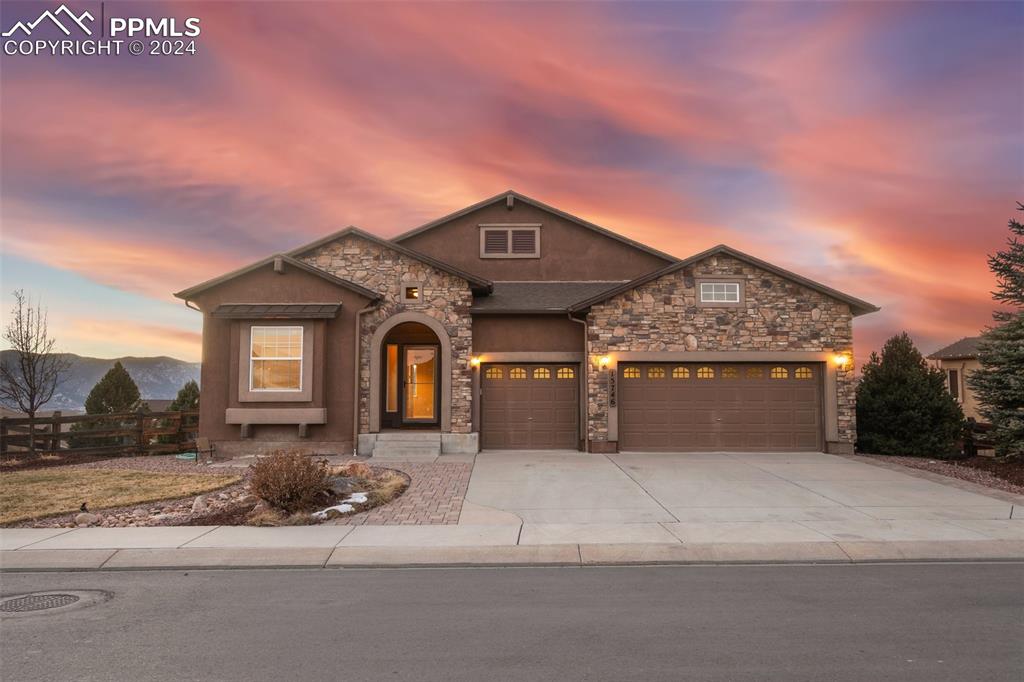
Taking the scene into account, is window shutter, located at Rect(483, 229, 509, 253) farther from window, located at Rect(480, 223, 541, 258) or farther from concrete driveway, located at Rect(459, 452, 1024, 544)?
concrete driveway, located at Rect(459, 452, 1024, 544)

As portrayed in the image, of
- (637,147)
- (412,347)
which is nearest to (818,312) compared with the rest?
(637,147)

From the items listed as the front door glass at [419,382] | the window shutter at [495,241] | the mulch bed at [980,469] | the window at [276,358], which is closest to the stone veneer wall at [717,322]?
the mulch bed at [980,469]

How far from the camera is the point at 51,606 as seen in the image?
594 cm

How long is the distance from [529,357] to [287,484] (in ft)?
29.8

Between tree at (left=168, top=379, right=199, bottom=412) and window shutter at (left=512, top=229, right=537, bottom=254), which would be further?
tree at (left=168, top=379, right=199, bottom=412)

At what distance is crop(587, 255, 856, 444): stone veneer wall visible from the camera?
1698cm

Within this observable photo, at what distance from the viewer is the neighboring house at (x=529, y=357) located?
16.4m

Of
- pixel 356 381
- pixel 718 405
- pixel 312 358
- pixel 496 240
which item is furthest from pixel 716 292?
pixel 312 358

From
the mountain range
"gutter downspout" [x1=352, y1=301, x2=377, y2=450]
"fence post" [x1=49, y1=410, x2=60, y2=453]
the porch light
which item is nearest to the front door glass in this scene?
"gutter downspout" [x1=352, y1=301, x2=377, y2=450]

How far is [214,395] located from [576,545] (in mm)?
12150

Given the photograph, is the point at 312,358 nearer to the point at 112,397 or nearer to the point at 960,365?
the point at 112,397

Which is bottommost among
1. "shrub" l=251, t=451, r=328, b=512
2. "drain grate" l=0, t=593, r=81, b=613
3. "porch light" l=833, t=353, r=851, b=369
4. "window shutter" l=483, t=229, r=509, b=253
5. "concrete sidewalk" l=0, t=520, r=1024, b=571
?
"drain grate" l=0, t=593, r=81, b=613

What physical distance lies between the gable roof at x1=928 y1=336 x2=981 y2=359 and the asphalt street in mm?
30592

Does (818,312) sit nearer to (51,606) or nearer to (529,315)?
(529,315)
